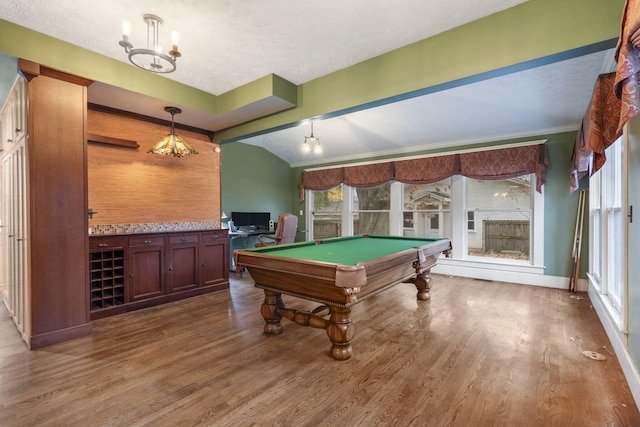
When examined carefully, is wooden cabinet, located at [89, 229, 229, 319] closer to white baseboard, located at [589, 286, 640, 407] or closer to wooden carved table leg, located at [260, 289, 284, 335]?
wooden carved table leg, located at [260, 289, 284, 335]

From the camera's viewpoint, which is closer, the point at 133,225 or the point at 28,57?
the point at 28,57

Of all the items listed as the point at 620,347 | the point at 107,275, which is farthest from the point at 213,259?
the point at 620,347

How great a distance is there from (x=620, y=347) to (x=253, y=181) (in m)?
6.30

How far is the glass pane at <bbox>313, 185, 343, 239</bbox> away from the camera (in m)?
7.25

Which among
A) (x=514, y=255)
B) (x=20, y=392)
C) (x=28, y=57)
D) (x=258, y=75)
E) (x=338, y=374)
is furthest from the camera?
(x=514, y=255)

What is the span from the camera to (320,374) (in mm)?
2164

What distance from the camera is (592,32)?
1.95 meters

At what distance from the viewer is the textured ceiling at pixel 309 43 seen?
222 cm

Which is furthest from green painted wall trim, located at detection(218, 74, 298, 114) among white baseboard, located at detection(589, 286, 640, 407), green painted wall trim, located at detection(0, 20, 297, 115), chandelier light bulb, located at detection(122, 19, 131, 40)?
white baseboard, located at detection(589, 286, 640, 407)

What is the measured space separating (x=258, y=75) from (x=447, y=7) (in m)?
1.96

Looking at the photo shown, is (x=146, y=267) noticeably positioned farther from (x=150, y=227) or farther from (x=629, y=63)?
(x=629, y=63)

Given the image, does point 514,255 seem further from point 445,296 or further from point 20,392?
point 20,392

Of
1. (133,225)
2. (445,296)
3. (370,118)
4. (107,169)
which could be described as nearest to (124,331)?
(133,225)

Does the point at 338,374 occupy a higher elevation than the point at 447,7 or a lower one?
lower
